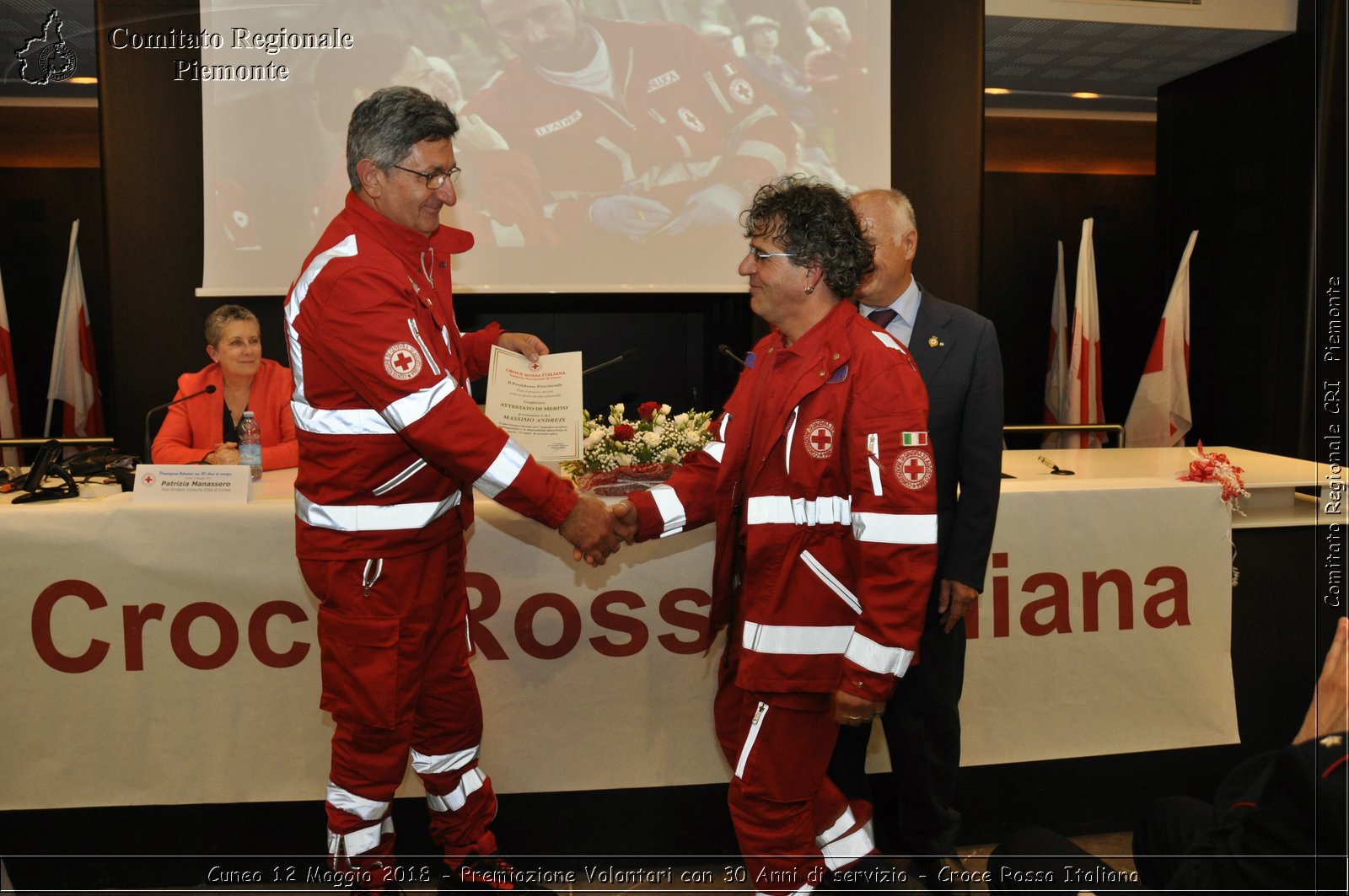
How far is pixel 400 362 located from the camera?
2.15 meters

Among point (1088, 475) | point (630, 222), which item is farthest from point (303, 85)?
point (1088, 475)

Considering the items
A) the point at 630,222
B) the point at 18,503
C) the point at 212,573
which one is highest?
the point at 630,222

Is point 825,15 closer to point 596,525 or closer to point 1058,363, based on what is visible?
point 596,525

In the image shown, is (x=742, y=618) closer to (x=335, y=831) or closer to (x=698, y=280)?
(x=335, y=831)

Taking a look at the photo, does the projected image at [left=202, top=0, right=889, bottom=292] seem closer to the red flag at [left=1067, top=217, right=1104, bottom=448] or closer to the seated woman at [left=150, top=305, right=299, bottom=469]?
the seated woman at [left=150, top=305, right=299, bottom=469]

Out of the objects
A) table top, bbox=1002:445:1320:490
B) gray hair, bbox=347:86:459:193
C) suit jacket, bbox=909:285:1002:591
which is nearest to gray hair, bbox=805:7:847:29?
table top, bbox=1002:445:1320:490

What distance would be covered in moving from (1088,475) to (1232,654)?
2.39 feet

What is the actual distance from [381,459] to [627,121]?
3478 mm

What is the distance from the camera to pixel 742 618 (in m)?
2.08

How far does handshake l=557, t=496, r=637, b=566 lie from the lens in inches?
95.2

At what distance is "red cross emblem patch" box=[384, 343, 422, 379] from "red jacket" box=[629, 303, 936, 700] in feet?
2.50

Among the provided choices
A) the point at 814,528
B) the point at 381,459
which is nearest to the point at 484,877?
the point at 381,459

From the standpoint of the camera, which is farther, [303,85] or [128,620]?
[303,85]

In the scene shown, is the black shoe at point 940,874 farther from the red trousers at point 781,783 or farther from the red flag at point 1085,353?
the red flag at point 1085,353
